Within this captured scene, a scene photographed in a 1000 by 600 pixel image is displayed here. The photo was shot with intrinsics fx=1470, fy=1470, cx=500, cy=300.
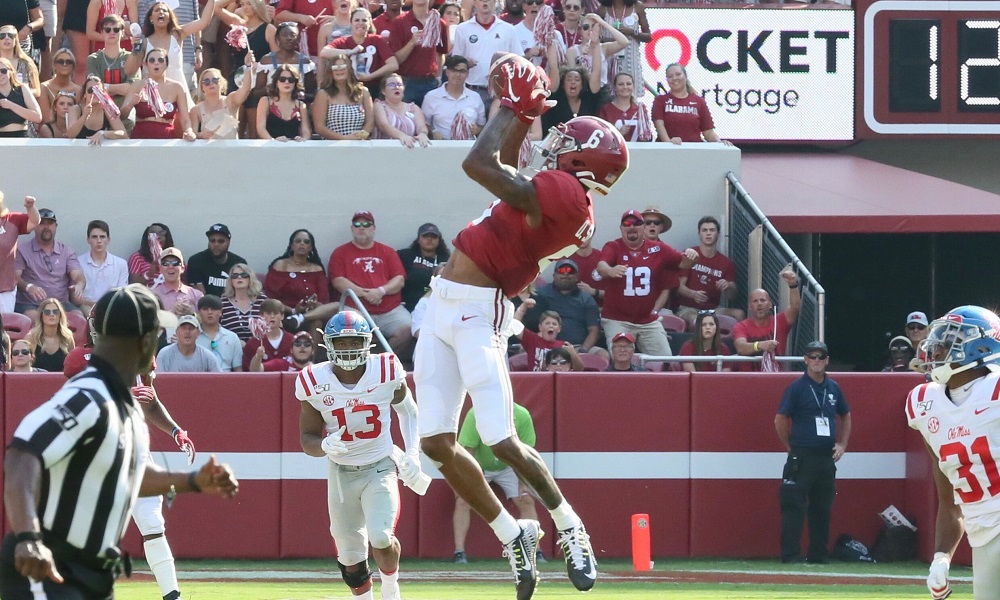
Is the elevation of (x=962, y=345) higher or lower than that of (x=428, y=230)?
lower

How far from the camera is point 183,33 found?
49.9ft

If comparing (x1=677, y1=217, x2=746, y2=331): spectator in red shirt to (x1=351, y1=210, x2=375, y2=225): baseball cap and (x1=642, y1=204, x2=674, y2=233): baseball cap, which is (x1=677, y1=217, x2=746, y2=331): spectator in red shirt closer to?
(x1=642, y1=204, x2=674, y2=233): baseball cap

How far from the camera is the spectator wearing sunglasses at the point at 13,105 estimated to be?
46.6ft

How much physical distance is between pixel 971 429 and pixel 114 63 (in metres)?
10.9

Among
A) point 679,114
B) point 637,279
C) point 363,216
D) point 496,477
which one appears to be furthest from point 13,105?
point 679,114

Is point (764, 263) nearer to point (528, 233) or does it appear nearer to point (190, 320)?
point (190, 320)

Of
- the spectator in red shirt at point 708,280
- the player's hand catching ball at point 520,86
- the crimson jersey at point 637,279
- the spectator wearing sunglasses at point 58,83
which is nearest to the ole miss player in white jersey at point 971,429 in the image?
the player's hand catching ball at point 520,86

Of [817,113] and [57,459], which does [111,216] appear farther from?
[57,459]

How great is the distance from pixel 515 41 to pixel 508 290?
363 inches

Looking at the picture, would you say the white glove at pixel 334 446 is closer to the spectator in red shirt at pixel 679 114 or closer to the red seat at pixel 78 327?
the red seat at pixel 78 327

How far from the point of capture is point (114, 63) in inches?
582

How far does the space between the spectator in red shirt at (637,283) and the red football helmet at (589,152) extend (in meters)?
7.12

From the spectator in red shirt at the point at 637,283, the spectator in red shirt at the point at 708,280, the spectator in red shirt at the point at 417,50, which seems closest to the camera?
the spectator in red shirt at the point at 637,283

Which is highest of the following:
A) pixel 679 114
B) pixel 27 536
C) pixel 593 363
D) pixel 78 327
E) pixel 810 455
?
pixel 679 114
